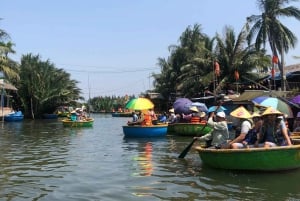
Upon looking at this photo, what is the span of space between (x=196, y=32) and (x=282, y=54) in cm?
1871

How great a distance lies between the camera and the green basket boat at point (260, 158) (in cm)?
1130

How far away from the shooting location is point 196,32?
2135 inches

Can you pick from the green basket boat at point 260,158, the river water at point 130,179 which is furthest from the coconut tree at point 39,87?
the green basket boat at point 260,158

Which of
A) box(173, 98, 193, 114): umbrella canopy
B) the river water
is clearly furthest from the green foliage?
the river water

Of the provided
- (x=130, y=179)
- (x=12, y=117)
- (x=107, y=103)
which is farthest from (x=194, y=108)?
(x=107, y=103)

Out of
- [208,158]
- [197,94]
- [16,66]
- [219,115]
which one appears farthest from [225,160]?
[16,66]

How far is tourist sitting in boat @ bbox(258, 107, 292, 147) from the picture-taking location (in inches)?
453

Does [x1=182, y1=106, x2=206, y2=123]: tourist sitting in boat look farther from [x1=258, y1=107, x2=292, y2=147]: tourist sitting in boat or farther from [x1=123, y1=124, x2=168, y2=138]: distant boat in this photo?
[x1=258, y1=107, x2=292, y2=147]: tourist sitting in boat

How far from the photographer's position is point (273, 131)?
11719 millimetres

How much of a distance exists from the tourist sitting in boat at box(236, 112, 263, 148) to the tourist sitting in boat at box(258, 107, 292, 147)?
189mm

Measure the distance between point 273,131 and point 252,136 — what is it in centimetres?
70

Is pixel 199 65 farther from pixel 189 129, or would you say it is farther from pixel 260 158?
pixel 260 158

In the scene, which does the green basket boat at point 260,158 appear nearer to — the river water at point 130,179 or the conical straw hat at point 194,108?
the river water at point 130,179

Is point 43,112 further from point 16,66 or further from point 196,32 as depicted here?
point 196,32
